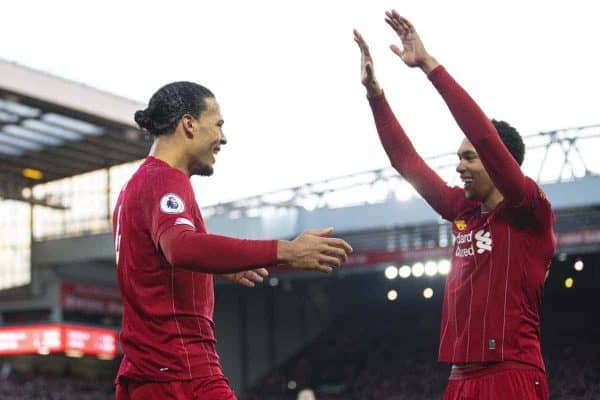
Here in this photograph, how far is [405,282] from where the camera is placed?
3669 cm

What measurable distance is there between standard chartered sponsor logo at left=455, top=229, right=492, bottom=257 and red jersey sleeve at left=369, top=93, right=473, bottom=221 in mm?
249

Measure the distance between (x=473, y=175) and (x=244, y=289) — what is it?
3348 centimetres

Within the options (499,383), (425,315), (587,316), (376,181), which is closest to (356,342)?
(425,315)

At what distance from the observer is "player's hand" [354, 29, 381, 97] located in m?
4.80

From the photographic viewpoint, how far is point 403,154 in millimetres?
4871

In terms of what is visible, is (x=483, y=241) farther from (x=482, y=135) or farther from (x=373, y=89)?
(x=373, y=89)

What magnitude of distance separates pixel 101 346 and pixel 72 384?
5.21 metres

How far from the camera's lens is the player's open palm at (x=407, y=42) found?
425 cm

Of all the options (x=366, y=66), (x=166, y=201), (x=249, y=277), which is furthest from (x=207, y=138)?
(x=366, y=66)

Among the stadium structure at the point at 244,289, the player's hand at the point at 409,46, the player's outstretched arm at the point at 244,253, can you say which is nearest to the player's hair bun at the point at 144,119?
the player's outstretched arm at the point at 244,253

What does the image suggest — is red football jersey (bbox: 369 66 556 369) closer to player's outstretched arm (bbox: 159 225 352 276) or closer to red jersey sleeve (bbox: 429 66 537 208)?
red jersey sleeve (bbox: 429 66 537 208)

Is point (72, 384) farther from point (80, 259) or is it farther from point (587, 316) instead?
point (587, 316)

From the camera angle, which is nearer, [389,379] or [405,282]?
[389,379]

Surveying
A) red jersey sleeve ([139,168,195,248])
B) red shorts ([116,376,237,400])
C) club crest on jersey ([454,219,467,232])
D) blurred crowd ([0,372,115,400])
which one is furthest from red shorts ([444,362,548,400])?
blurred crowd ([0,372,115,400])
